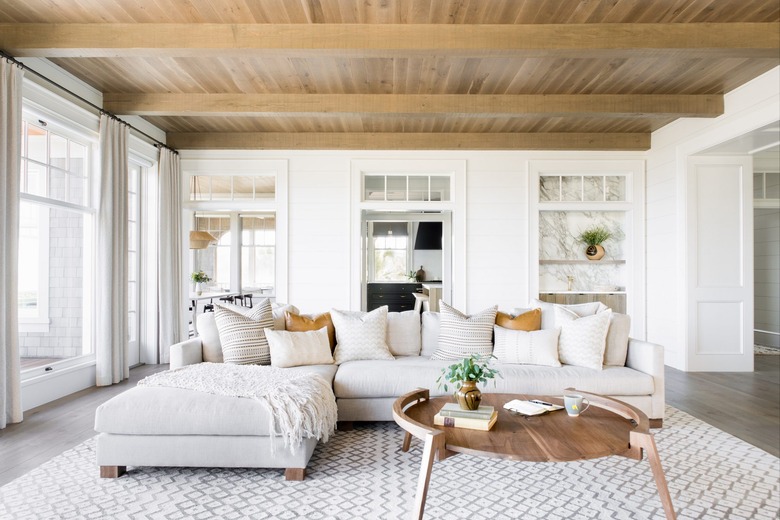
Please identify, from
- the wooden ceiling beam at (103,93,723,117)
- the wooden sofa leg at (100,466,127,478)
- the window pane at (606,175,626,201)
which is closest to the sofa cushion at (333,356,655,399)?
the wooden sofa leg at (100,466,127,478)

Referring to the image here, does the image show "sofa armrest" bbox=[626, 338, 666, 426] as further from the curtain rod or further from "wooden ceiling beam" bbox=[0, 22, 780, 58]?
the curtain rod

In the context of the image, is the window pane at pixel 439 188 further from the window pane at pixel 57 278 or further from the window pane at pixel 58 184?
the window pane at pixel 58 184

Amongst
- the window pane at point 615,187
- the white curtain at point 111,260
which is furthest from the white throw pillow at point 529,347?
the white curtain at point 111,260

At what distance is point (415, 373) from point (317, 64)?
278 cm

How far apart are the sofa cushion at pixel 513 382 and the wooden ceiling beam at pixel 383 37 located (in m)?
→ 2.31

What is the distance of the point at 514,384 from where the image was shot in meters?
3.10

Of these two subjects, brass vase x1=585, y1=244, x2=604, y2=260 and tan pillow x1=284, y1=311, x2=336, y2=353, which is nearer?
tan pillow x1=284, y1=311, x2=336, y2=353

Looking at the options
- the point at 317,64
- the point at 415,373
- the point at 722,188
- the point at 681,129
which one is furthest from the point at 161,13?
the point at 722,188

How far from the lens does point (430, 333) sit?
386 centimetres

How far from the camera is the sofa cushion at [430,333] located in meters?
3.82

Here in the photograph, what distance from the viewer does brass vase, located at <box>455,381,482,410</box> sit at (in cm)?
Result: 229

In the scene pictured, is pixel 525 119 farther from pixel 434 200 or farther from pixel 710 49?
pixel 710 49

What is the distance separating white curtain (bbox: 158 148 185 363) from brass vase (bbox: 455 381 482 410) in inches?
174

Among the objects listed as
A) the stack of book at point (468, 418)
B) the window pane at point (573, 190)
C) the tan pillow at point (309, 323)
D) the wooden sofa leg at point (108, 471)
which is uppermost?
the window pane at point (573, 190)
